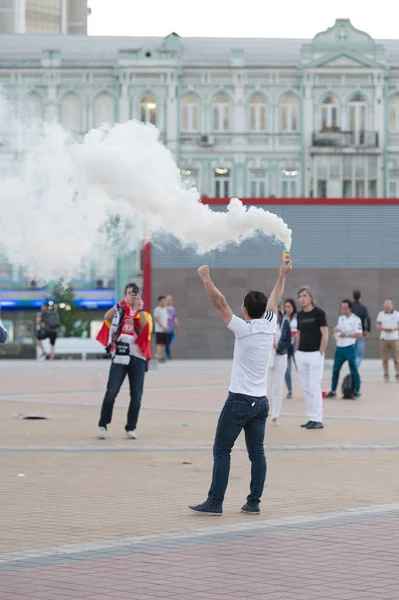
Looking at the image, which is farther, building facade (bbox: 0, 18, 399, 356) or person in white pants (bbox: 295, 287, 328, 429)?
building facade (bbox: 0, 18, 399, 356)

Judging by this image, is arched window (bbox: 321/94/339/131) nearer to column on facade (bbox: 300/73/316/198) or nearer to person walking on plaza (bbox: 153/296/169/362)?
column on facade (bbox: 300/73/316/198)

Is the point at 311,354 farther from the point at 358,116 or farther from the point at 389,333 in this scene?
the point at 358,116

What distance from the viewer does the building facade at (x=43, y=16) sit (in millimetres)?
126875

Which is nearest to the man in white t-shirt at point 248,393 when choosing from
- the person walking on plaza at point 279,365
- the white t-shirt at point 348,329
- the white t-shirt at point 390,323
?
the person walking on plaza at point 279,365

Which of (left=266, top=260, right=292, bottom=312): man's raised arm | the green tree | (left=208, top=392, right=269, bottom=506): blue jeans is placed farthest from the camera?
the green tree

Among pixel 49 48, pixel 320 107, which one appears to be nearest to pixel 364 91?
pixel 320 107

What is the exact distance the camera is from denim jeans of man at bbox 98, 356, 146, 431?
14344 millimetres

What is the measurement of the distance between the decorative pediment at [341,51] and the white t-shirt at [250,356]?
176ft

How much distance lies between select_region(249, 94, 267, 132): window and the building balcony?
271 cm

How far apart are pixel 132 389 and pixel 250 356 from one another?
5232 mm

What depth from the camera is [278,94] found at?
204 ft

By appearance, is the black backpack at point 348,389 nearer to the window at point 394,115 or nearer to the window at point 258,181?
the window at point 258,181

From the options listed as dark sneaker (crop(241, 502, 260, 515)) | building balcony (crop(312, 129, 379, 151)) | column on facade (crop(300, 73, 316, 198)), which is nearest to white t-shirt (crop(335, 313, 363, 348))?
dark sneaker (crop(241, 502, 260, 515))

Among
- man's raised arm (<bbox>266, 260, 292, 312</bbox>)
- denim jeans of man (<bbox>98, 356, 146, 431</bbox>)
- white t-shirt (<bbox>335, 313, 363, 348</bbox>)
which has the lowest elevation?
denim jeans of man (<bbox>98, 356, 146, 431</bbox>)
